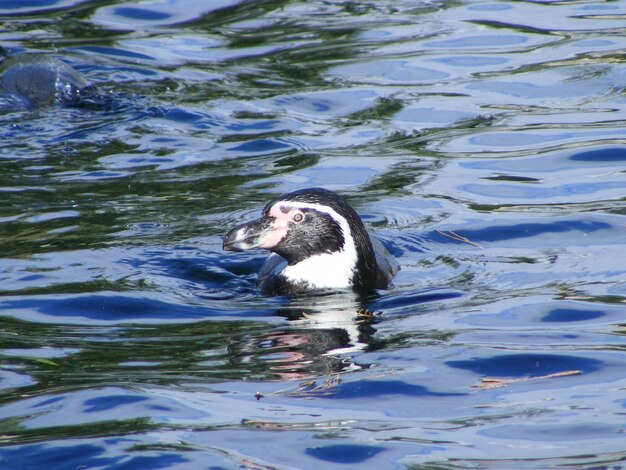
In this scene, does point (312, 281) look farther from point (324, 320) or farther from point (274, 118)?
point (274, 118)

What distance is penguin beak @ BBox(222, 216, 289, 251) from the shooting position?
827 centimetres

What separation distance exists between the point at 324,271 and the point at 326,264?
0.05 m

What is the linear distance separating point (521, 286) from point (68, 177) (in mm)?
4591

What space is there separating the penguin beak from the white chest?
0.87 ft

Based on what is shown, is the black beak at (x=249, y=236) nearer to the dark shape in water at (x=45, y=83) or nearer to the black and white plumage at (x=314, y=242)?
the black and white plumage at (x=314, y=242)

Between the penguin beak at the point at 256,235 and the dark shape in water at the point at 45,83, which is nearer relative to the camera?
the penguin beak at the point at 256,235

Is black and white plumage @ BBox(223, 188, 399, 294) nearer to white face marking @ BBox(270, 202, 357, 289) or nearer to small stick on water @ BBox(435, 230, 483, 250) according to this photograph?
white face marking @ BBox(270, 202, 357, 289)

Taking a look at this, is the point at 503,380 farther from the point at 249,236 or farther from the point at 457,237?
the point at 457,237

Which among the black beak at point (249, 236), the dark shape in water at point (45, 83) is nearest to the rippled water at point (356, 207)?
the dark shape in water at point (45, 83)

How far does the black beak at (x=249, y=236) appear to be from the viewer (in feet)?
27.1

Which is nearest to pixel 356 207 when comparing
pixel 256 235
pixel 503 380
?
pixel 256 235

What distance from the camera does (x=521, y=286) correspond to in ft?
26.3

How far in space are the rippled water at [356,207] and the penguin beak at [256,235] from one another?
37 centimetres

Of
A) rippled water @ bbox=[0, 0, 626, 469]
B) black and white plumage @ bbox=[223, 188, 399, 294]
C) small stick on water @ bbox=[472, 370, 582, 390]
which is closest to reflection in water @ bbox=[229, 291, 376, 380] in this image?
rippled water @ bbox=[0, 0, 626, 469]
